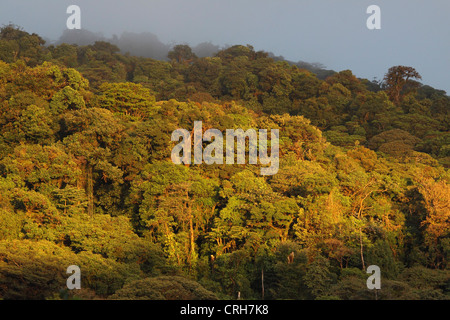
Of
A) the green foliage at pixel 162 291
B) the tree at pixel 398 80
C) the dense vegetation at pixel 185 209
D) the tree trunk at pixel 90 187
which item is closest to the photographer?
the green foliage at pixel 162 291

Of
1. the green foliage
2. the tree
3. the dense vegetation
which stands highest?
the tree

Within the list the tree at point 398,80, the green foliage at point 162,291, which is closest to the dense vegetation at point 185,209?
the green foliage at point 162,291

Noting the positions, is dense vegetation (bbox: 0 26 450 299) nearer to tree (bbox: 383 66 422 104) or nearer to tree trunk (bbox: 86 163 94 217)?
tree trunk (bbox: 86 163 94 217)

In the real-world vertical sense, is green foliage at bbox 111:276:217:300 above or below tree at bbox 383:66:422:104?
below

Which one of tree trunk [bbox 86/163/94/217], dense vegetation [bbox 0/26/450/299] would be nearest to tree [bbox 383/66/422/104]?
dense vegetation [bbox 0/26/450/299]

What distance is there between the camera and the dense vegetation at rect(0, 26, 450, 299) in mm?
16391

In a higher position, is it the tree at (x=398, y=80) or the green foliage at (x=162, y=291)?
the tree at (x=398, y=80)

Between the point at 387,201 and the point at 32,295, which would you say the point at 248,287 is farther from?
the point at 387,201

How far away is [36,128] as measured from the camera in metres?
23.5

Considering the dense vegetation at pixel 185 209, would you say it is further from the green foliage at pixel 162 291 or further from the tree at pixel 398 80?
the tree at pixel 398 80

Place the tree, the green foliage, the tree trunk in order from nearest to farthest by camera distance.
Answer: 1. the green foliage
2. the tree trunk
3. the tree

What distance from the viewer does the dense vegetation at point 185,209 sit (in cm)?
1639

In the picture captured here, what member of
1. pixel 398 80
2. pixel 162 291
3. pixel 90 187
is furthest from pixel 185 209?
pixel 398 80

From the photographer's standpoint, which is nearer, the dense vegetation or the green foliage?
the green foliage
